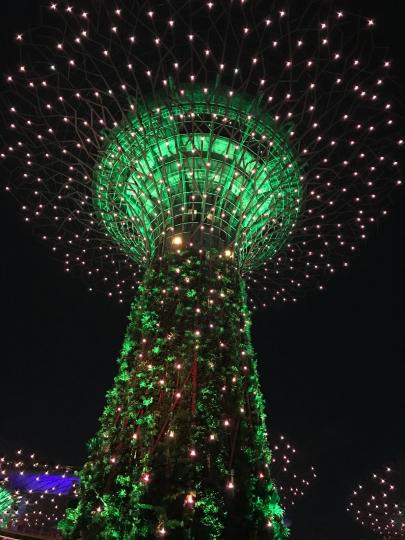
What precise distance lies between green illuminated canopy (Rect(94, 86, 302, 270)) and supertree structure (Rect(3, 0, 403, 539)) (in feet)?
0.22

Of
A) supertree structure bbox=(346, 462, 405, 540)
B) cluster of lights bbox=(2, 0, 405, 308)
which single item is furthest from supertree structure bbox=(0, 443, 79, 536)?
supertree structure bbox=(346, 462, 405, 540)

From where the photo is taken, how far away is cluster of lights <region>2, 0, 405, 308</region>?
9.36m

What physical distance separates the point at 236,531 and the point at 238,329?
173 inches

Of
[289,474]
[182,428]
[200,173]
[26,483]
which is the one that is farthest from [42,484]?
[200,173]

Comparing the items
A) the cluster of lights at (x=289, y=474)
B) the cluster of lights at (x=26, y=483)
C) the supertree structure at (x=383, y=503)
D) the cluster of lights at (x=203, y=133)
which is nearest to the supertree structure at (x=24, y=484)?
the cluster of lights at (x=26, y=483)

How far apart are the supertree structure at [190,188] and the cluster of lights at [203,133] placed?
0.17ft

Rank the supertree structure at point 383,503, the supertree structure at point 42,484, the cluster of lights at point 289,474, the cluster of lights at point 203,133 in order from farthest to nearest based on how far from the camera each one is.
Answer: the cluster of lights at point 289,474 < the supertree structure at point 383,503 < the supertree structure at point 42,484 < the cluster of lights at point 203,133

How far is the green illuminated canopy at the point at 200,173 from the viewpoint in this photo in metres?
11.4

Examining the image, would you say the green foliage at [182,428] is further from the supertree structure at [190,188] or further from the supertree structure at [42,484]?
the supertree structure at [42,484]

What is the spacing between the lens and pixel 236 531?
7070 mm

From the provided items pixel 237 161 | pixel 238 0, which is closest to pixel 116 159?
pixel 237 161

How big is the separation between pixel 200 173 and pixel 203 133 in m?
1.18

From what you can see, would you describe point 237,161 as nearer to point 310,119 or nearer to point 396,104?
point 310,119

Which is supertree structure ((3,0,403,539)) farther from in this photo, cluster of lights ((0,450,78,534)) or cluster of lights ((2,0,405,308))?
cluster of lights ((0,450,78,534))
